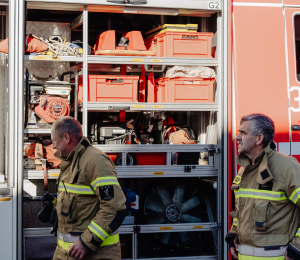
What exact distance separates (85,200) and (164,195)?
194 centimetres

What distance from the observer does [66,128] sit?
278 cm

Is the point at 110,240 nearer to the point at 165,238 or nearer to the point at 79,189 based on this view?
the point at 79,189

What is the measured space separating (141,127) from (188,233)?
1.49m

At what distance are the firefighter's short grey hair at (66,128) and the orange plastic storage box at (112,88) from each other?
1.50 m

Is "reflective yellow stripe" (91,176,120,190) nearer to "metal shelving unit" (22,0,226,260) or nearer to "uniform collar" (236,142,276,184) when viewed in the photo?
"uniform collar" (236,142,276,184)

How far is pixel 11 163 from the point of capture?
3.90 metres

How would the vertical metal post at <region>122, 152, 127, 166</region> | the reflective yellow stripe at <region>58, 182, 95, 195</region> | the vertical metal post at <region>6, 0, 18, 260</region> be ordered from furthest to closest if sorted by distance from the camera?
the vertical metal post at <region>122, 152, 127, 166</region>
the vertical metal post at <region>6, 0, 18, 260</region>
the reflective yellow stripe at <region>58, 182, 95, 195</region>

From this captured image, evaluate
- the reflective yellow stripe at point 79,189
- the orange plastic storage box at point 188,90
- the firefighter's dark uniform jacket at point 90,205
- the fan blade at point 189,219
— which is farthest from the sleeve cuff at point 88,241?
the orange plastic storage box at point 188,90

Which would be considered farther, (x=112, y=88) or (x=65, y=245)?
(x=112, y=88)

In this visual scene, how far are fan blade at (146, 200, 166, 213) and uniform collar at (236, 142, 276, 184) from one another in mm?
2040

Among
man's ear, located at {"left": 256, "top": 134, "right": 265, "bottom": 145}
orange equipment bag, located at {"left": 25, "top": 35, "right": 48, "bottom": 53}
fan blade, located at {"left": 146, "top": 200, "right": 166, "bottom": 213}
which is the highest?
orange equipment bag, located at {"left": 25, "top": 35, "right": 48, "bottom": 53}

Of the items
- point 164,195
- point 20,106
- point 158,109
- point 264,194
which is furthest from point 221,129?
point 20,106

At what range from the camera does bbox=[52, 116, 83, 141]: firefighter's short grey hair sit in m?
2.78

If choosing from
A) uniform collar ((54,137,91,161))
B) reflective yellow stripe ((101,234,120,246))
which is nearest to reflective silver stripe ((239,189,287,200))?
reflective yellow stripe ((101,234,120,246))
